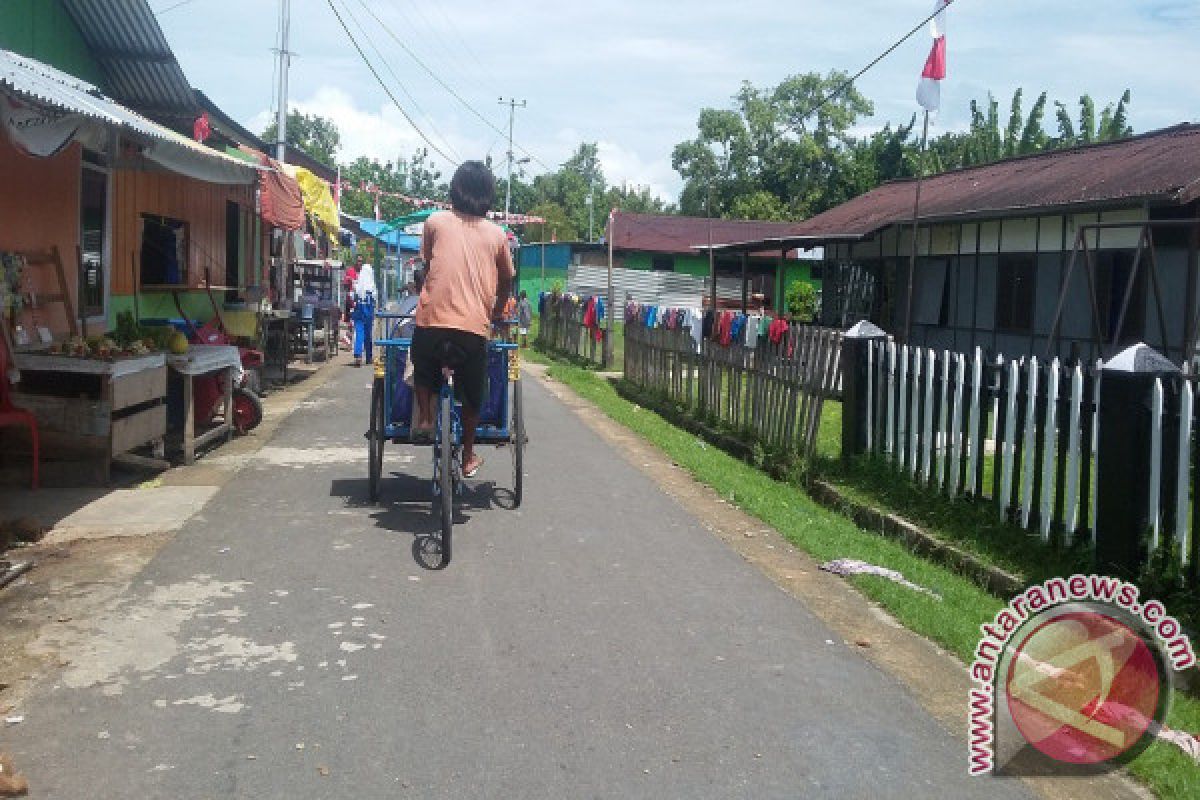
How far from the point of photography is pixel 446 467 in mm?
6637

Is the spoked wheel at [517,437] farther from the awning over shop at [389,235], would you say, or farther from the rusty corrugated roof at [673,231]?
the rusty corrugated roof at [673,231]

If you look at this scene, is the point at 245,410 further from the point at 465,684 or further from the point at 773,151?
the point at 773,151

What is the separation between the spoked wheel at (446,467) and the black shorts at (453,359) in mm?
126

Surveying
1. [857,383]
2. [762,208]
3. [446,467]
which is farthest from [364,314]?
[762,208]

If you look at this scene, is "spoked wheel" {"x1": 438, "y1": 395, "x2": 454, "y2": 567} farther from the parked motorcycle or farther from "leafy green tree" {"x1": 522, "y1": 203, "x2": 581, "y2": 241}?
"leafy green tree" {"x1": 522, "y1": 203, "x2": 581, "y2": 241}

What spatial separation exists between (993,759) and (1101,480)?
8.58 feet

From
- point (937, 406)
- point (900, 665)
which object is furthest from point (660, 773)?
point (937, 406)

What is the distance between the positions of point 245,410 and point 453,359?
18.8ft

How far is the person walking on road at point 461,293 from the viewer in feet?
22.8

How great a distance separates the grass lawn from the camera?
14.5ft

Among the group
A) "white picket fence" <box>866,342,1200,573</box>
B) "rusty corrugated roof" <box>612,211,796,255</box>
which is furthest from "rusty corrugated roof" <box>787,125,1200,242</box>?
"rusty corrugated roof" <box>612,211,796,255</box>

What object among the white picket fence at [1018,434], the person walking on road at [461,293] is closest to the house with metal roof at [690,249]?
the white picket fence at [1018,434]

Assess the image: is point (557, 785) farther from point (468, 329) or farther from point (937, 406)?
point (937, 406)

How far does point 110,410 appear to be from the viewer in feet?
28.0
